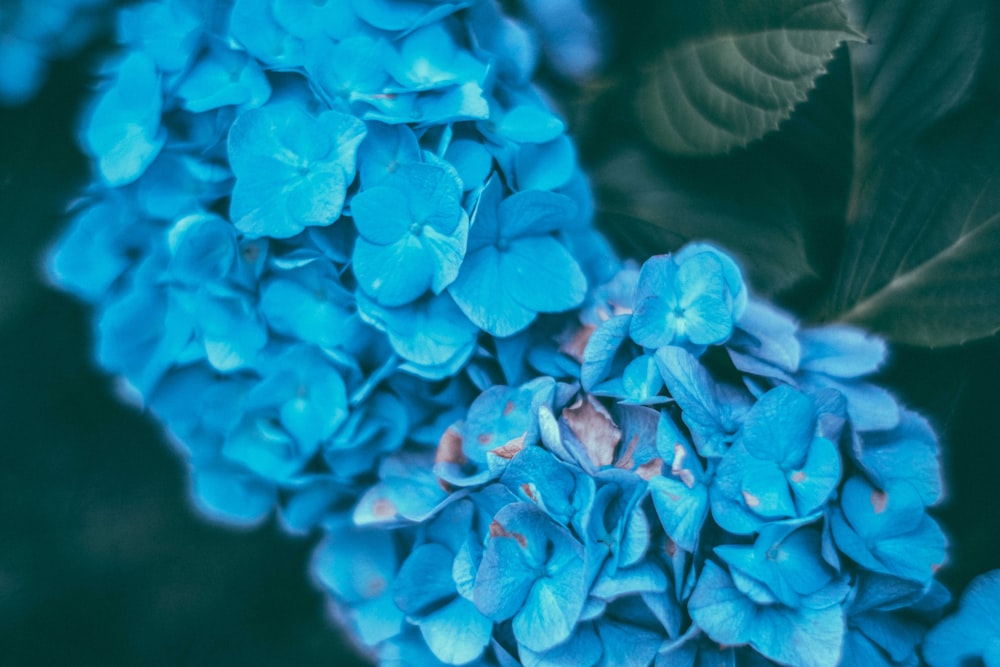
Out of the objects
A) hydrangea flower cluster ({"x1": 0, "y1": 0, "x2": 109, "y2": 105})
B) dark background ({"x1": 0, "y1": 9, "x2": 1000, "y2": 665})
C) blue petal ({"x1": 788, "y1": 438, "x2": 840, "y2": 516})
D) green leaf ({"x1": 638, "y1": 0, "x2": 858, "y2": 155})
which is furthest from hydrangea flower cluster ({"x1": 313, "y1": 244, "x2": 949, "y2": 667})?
hydrangea flower cluster ({"x1": 0, "y1": 0, "x2": 109, "y2": 105})

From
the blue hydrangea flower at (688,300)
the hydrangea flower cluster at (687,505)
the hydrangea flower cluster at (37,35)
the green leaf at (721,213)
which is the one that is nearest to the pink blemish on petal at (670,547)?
the hydrangea flower cluster at (687,505)

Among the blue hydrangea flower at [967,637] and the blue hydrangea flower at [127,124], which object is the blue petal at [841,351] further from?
the blue hydrangea flower at [127,124]

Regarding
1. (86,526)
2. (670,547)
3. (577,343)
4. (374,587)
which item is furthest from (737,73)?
(86,526)

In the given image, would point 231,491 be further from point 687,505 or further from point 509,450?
point 687,505

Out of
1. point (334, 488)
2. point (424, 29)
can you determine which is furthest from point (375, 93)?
point (334, 488)

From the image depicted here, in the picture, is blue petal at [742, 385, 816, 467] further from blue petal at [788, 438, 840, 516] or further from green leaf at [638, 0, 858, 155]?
green leaf at [638, 0, 858, 155]

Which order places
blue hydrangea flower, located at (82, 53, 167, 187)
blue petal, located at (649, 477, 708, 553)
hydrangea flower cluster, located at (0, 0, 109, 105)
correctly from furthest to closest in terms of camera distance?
hydrangea flower cluster, located at (0, 0, 109, 105), blue hydrangea flower, located at (82, 53, 167, 187), blue petal, located at (649, 477, 708, 553)
